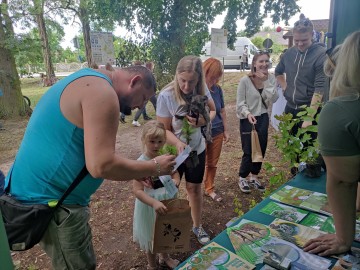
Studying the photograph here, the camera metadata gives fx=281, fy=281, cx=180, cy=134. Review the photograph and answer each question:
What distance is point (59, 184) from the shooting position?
4.14 ft

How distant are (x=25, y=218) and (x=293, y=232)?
3.93 ft

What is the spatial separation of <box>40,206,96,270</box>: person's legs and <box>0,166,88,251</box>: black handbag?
5 centimetres

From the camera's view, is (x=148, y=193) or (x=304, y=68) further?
(x=304, y=68)

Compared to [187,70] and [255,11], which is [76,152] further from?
[255,11]

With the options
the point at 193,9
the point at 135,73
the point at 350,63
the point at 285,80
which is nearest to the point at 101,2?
the point at 193,9

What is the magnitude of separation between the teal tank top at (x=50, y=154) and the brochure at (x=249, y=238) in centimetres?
74

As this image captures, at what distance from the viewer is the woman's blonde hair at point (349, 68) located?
0.97 m

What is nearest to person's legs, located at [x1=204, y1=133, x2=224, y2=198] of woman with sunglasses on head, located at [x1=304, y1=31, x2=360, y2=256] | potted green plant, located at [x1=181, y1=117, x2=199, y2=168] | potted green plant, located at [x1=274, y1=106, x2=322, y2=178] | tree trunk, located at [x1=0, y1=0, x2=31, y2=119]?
potted green plant, located at [x1=181, y1=117, x2=199, y2=168]

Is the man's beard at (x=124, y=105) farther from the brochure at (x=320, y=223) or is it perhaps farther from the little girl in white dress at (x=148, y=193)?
the brochure at (x=320, y=223)

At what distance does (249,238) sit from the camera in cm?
127

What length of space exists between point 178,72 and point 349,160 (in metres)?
1.43

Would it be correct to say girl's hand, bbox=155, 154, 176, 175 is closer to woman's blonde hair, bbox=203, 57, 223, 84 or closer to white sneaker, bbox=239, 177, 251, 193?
woman's blonde hair, bbox=203, 57, 223, 84

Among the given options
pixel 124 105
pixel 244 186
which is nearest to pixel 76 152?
pixel 124 105

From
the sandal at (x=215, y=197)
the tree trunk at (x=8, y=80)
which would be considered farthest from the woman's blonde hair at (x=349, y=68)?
the tree trunk at (x=8, y=80)
